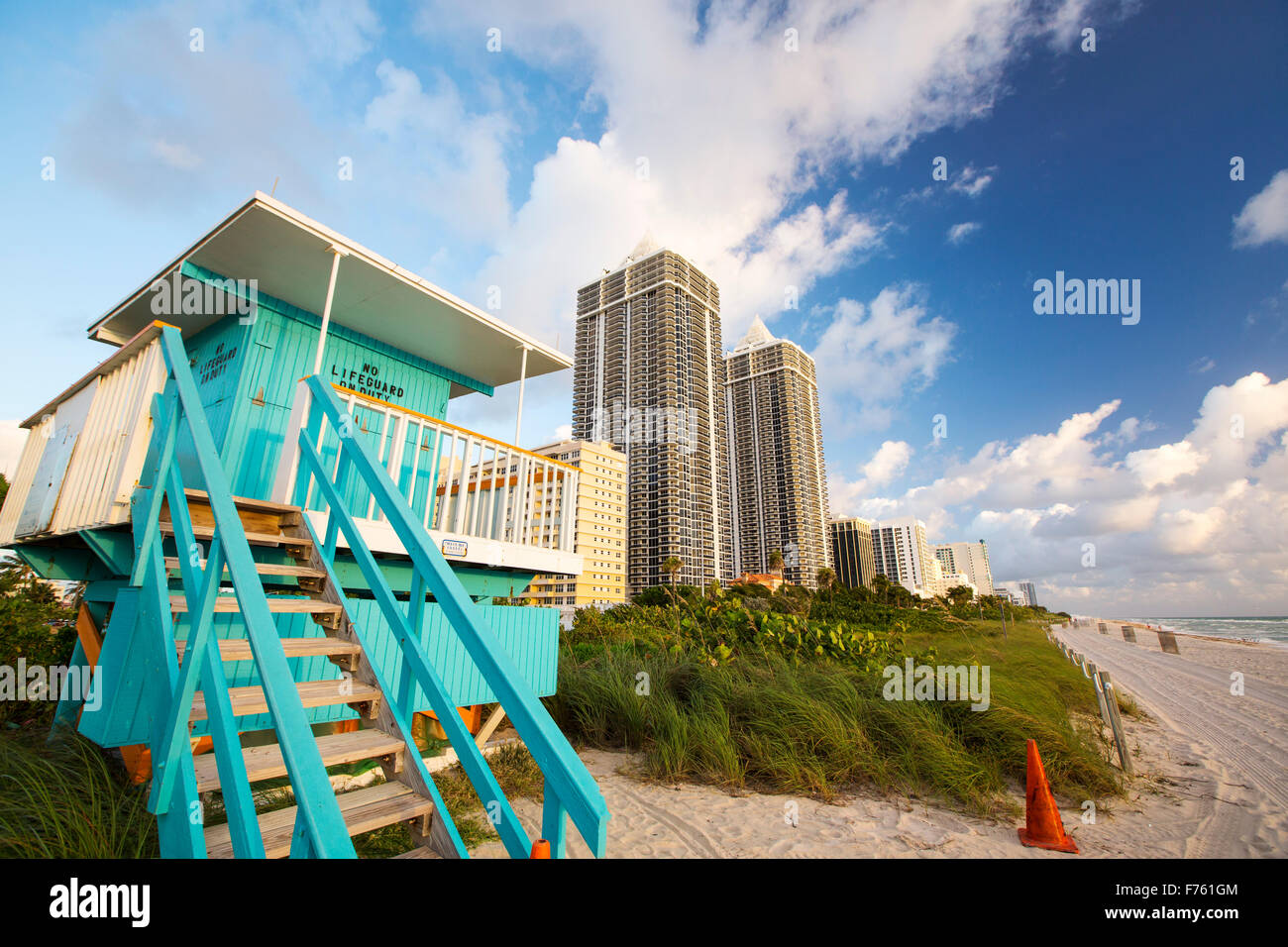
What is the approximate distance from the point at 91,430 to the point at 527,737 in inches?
208

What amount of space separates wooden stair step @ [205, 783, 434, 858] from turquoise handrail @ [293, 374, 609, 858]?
0.36 m

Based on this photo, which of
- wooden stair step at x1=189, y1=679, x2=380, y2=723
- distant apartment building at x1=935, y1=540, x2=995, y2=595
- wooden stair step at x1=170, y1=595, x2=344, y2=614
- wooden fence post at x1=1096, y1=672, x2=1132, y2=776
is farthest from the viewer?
distant apartment building at x1=935, y1=540, x2=995, y2=595

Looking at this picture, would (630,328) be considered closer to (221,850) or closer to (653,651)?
(653,651)

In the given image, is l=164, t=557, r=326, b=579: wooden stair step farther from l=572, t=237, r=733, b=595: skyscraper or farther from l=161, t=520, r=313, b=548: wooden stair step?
l=572, t=237, r=733, b=595: skyscraper

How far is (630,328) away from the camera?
68312mm

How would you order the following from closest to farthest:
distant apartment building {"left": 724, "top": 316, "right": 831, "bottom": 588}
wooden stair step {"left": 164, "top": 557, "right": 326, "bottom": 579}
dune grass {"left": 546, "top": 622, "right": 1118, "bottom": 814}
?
wooden stair step {"left": 164, "top": 557, "right": 326, "bottom": 579}, dune grass {"left": 546, "top": 622, "right": 1118, "bottom": 814}, distant apartment building {"left": 724, "top": 316, "right": 831, "bottom": 588}

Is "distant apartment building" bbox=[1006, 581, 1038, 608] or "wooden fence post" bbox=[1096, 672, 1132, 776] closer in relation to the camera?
"wooden fence post" bbox=[1096, 672, 1132, 776]

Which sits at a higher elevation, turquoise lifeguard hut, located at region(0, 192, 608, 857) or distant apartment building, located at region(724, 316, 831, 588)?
distant apartment building, located at region(724, 316, 831, 588)

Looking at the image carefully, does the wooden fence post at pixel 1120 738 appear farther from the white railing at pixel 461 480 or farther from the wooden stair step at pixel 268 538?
the wooden stair step at pixel 268 538

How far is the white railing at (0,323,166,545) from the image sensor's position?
12.1 ft

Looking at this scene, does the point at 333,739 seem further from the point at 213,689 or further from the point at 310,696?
the point at 213,689

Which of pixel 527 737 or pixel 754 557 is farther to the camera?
pixel 754 557

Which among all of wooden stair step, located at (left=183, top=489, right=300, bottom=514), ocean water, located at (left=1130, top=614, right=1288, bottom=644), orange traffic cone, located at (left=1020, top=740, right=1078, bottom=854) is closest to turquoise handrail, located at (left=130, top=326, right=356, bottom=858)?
wooden stair step, located at (left=183, top=489, right=300, bottom=514)
